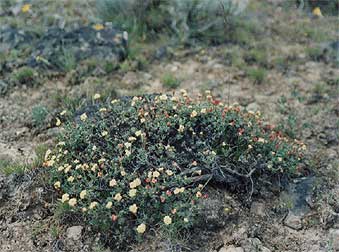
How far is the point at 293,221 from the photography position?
3.98m

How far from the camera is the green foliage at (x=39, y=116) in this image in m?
4.86

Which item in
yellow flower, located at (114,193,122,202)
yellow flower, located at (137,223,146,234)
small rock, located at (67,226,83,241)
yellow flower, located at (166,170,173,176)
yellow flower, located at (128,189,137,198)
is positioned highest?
yellow flower, located at (166,170,173,176)

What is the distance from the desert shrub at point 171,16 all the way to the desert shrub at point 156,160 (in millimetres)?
1996

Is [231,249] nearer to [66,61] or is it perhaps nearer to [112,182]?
[112,182]

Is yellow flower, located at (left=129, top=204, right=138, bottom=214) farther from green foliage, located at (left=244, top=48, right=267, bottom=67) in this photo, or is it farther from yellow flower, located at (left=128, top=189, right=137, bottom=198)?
green foliage, located at (left=244, top=48, right=267, bottom=67)

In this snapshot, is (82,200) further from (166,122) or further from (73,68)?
(73,68)

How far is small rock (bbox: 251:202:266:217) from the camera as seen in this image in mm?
4000

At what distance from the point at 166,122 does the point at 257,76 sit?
6.58ft

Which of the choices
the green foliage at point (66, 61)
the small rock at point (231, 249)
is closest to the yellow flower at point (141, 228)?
the small rock at point (231, 249)

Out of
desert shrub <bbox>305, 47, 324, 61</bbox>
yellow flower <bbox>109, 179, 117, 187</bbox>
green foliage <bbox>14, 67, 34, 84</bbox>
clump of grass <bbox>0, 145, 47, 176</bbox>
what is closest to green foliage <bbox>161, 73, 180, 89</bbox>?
green foliage <bbox>14, 67, 34, 84</bbox>

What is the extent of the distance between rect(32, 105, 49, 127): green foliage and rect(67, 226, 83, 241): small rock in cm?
148

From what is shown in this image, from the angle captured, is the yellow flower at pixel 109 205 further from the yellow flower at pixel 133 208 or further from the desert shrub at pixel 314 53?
the desert shrub at pixel 314 53

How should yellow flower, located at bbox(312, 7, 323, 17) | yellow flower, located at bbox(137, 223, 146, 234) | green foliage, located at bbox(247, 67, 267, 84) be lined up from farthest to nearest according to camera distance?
yellow flower, located at bbox(312, 7, 323, 17), green foliage, located at bbox(247, 67, 267, 84), yellow flower, located at bbox(137, 223, 146, 234)

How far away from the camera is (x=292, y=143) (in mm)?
4488
